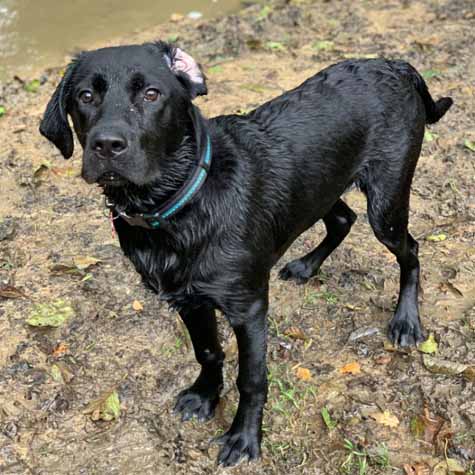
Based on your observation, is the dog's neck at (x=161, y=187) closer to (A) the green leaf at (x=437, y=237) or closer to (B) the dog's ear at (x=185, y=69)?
(B) the dog's ear at (x=185, y=69)

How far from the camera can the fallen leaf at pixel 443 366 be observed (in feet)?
11.5

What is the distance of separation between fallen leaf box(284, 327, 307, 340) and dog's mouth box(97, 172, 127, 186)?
63.2 inches

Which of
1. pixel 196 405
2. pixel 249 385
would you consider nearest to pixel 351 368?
pixel 249 385

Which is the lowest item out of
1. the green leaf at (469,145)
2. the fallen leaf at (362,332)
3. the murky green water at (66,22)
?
the murky green water at (66,22)

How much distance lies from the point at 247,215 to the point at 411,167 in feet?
3.71

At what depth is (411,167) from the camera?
11.8ft

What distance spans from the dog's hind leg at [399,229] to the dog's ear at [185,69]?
3.68ft

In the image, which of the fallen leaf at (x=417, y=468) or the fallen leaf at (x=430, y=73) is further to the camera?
the fallen leaf at (x=430, y=73)

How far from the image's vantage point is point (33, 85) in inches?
258

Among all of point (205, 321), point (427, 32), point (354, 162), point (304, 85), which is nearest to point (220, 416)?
point (205, 321)

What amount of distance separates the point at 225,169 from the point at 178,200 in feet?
0.90

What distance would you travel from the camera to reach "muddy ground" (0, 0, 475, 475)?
3244mm

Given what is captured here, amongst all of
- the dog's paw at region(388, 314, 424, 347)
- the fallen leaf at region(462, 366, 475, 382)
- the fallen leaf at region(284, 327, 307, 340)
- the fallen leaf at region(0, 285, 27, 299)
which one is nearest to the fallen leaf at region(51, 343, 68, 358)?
the fallen leaf at region(0, 285, 27, 299)

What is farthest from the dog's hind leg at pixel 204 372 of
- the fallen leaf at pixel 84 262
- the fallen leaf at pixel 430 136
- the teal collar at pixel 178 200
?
the fallen leaf at pixel 430 136
